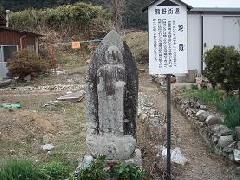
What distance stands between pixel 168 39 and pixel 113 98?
1151 millimetres

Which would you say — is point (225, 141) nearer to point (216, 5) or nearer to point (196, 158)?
point (196, 158)

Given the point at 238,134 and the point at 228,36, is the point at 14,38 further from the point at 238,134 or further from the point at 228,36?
the point at 238,134

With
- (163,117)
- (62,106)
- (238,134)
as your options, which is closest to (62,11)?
(62,106)

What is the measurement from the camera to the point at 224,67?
1118 centimetres

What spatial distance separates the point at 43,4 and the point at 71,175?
35.5 metres

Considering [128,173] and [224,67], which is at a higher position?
[224,67]

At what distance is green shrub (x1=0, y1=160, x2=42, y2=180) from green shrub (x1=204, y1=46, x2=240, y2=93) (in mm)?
6493

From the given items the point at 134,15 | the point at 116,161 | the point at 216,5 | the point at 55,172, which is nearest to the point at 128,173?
the point at 116,161

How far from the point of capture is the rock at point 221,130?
800cm

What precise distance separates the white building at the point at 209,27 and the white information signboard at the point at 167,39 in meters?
9.76

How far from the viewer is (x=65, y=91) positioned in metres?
16.3

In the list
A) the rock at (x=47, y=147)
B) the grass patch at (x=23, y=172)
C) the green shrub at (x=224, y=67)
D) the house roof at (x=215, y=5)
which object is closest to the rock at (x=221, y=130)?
the green shrub at (x=224, y=67)

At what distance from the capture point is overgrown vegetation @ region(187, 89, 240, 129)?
322 inches

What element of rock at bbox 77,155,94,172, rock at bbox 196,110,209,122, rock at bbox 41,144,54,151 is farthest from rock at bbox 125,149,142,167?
rock at bbox 196,110,209,122
